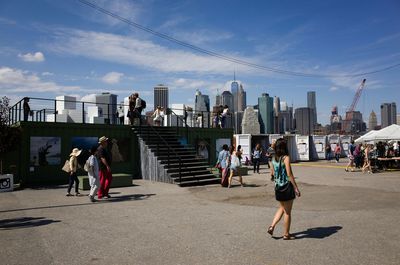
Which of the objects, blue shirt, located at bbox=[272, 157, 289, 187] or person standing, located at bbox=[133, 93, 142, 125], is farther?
person standing, located at bbox=[133, 93, 142, 125]

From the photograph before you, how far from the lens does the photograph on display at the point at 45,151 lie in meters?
15.9

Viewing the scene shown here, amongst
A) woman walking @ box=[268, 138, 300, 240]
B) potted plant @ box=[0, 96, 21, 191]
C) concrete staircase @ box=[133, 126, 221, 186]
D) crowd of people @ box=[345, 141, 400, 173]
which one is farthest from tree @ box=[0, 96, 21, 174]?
crowd of people @ box=[345, 141, 400, 173]

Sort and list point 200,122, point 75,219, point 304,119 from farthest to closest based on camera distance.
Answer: point 304,119, point 200,122, point 75,219

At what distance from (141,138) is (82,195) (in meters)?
6.27

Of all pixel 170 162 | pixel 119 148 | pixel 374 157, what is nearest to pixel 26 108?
pixel 119 148

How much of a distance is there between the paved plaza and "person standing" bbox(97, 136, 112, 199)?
0.48 m

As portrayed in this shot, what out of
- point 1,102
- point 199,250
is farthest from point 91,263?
point 1,102

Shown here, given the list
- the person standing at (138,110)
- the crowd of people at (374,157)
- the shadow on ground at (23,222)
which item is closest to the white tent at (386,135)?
the crowd of people at (374,157)

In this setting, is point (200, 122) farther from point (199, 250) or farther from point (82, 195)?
point (199, 250)

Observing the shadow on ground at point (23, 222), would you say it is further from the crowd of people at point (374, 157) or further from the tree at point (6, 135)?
the crowd of people at point (374, 157)

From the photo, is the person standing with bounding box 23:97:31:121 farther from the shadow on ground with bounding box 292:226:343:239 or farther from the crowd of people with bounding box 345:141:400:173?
the crowd of people with bounding box 345:141:400:173

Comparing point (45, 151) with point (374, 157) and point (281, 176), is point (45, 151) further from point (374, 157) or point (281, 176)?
point (374, 157)

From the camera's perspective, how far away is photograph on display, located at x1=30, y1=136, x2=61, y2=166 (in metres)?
15.9

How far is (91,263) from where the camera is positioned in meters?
5.19
